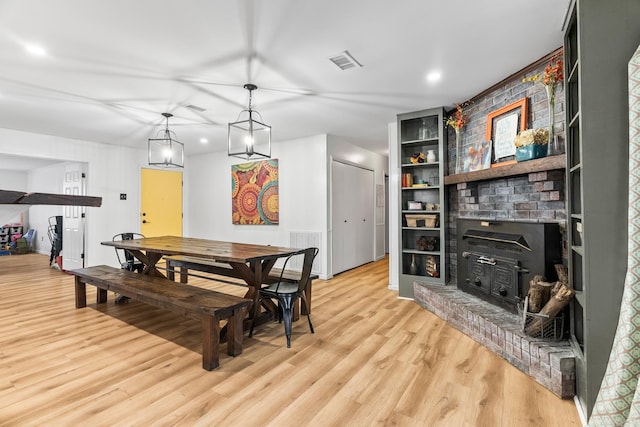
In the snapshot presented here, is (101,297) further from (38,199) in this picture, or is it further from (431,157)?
(431,157)

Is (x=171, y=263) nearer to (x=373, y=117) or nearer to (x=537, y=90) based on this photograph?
(x=373, y=117)

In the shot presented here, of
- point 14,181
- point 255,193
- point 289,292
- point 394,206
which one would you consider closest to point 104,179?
point 255,193

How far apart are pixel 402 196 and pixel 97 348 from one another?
11.8 feet

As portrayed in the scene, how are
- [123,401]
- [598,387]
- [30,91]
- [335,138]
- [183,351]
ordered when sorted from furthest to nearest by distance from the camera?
[335,138] < [30,91] < [183,351] < [123,401] < [598,387]

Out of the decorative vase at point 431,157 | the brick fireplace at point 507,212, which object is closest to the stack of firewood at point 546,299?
the brick fireplace at point 507,212

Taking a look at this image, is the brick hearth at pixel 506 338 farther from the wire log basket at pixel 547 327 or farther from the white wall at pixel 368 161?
the white wall at pixel 368 161

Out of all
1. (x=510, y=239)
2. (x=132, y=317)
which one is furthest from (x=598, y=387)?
(x=132, y=317)

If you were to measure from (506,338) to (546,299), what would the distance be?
409 millimetres

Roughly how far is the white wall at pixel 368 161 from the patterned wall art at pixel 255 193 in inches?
43.6

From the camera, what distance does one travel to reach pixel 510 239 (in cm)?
277

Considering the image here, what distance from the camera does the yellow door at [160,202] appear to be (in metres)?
6.54

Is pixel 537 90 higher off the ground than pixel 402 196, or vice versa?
pixel 537 90

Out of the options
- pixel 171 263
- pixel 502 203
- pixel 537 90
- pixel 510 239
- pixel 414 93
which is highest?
pixel 414 93

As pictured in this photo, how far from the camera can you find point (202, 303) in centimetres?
245
